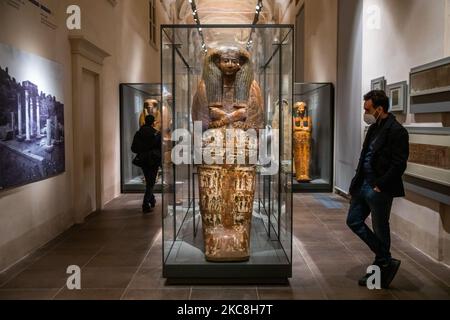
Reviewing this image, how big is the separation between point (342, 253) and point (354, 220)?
4.42 ft

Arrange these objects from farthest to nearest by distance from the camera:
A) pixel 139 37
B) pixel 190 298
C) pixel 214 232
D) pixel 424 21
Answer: pixel 139 37 → pixel 424 21 → pixel 214 232 → pixel 190 298

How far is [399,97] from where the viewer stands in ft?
19.6

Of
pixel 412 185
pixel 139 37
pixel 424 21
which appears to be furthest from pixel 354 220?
pixel 139 37

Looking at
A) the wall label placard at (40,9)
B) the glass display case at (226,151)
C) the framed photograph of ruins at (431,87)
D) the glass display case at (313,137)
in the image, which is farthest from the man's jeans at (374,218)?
→ the glass display case at (313,137)

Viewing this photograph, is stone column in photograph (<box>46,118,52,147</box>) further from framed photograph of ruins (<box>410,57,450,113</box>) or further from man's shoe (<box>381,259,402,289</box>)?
framed photograph of ruins (<box>410,57,450,113</box>)

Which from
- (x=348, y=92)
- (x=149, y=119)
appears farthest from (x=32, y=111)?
(x=348, y=92)

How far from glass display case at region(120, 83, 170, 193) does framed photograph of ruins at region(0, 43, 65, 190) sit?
3.53 meters

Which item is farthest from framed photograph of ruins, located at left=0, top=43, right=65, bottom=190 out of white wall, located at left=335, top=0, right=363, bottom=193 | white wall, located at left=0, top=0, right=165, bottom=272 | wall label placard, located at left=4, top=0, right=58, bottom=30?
white wall, located at left=335, top=0, right=363, bottom=193

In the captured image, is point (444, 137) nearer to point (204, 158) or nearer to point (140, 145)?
point (204, 158)

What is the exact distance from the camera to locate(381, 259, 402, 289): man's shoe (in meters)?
4.15

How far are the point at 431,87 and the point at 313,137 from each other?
5.69 m

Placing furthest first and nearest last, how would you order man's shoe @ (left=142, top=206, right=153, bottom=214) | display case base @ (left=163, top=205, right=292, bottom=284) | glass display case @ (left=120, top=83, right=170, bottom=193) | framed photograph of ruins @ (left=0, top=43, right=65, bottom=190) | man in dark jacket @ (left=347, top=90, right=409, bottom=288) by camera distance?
glass display case @ (left=120, top=83, right=170, bottom=193) → man's shoe @ (left=142, top=206, right=153, bottom=214) → framed photograph of ruins @ (left=0, top=43, right=65, bottom=190) → display case base @ (left=163, top=205, right=292, bottom=284) → man in dark jacket @ (left=347, top=90, right=409, bottom=288)

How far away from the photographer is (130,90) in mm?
10000

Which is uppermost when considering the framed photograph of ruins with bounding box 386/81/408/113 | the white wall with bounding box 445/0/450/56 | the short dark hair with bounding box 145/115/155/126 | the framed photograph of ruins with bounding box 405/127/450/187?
the white wall with bounding box 445/0/450/56
